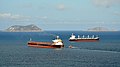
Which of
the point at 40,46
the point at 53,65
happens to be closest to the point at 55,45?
the point at 40,46

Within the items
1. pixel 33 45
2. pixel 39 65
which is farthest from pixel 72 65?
pixel 33 45

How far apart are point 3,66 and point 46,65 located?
1092 cm

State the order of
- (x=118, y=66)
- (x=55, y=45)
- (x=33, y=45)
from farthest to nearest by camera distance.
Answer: (x=33, y=45) < (x=55, y=45) < (x=118, y=66)

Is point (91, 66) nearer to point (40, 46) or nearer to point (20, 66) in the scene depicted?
point (20, 66)

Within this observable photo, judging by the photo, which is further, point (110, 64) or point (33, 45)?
point (33, 45)

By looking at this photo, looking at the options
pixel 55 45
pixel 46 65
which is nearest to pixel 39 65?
pixel 46 65

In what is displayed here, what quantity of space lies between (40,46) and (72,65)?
83.8 metres

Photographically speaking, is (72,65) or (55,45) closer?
(72,65)

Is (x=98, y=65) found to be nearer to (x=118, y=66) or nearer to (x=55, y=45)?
(x=118, y=66)

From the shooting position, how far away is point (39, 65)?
88.8m

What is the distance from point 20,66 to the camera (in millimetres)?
86625

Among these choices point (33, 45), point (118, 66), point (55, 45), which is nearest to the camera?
point (118, 66)

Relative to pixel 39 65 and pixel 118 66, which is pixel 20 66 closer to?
pixel 39 65

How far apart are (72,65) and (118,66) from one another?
1157 centimetres
